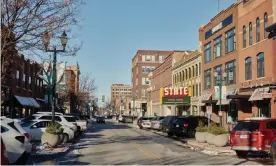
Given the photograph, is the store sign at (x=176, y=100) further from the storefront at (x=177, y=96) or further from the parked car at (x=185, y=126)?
the parked car at (x=185, y=126)

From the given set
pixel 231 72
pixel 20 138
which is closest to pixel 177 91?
pixel 231 72

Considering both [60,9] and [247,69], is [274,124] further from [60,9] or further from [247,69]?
[247,69]

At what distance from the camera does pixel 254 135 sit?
1750 centimetres

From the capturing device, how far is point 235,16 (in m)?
41.6

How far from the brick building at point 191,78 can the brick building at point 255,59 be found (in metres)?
15.5

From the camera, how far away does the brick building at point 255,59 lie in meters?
32.6

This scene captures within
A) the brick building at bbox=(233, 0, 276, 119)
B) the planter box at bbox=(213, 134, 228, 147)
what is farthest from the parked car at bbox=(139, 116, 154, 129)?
the planter box at bbox=(213, 134, 228, 147)

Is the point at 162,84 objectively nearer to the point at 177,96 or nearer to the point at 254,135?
the point at 177,96

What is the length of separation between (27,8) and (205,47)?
1465 inches

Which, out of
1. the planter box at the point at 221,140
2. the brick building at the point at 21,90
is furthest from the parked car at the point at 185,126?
the brick building at the point at 21,90

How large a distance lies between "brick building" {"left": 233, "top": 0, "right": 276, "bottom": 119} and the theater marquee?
67.9 feet

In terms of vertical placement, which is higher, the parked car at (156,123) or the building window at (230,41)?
the building window at (230,41)

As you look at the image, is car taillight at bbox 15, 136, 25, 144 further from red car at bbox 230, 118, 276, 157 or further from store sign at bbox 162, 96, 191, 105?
store sign at bbox 162, 96, 191, 105

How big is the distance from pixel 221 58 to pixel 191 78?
1440 cm
